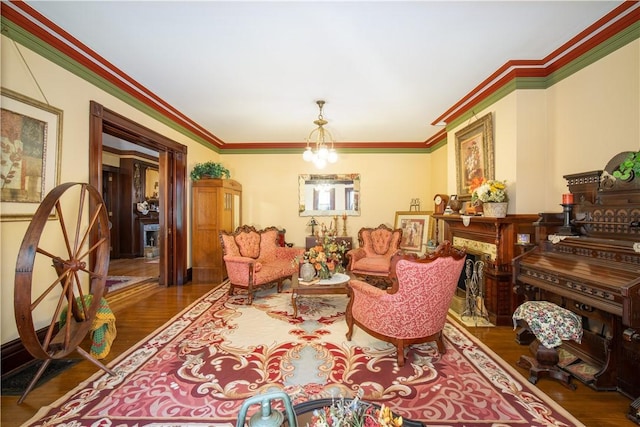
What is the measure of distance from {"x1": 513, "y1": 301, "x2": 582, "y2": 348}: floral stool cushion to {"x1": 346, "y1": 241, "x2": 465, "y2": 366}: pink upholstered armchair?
0.66 metres

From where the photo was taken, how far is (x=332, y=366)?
8.09ft

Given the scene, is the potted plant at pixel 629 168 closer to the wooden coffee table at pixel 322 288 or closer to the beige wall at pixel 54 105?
the wooden coffee table at pixel 322 288

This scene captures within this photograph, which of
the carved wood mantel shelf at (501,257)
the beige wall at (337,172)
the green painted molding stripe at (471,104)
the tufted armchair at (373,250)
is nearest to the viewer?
the green painted molding stripe at (471,104)

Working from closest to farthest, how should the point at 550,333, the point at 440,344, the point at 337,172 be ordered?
the point at 550,333, the point at 440,344, the point at 337,172

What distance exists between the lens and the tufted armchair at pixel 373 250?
4875 millimetres

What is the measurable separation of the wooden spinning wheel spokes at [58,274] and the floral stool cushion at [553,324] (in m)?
3.72

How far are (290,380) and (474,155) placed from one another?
3.93 meters

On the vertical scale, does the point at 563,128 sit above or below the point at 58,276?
above

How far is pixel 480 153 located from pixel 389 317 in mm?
2933

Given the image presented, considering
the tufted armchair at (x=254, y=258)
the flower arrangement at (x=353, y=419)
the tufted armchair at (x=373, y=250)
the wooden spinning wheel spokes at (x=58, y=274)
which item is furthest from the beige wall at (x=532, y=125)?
the flower arrangement at (x=353, y=419)

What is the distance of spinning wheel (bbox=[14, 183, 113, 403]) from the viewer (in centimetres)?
178

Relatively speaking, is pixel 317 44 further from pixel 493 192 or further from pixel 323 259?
pixel 493 192

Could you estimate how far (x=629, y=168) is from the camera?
2076mm

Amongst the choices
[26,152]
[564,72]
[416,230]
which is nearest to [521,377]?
[564,72]
